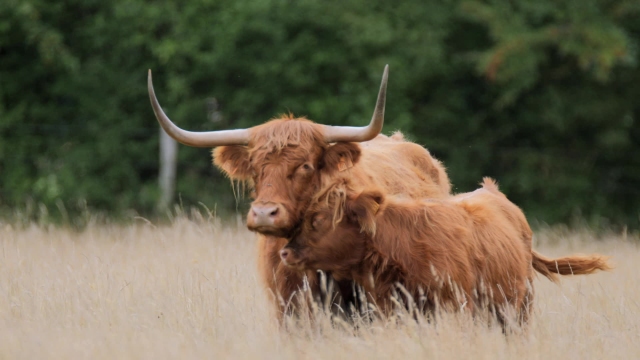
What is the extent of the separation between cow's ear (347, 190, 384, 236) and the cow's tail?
177 cm

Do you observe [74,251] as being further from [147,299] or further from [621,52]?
[621,52]

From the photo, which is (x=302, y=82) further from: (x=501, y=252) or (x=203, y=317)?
(x=203, y=317)

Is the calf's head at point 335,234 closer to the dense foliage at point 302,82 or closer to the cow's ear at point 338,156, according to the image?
the cow's ear at point 338,156

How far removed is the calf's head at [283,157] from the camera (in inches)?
218

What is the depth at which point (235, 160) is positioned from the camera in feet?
20.5

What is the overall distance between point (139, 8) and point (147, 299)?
40.0 ft

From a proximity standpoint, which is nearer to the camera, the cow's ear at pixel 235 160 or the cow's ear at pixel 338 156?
the cow's ear at pixel 338 156

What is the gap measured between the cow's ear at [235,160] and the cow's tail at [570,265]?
2.23 m

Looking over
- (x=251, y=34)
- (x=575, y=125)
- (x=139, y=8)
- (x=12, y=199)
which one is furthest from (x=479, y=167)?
(x=12, y=199)

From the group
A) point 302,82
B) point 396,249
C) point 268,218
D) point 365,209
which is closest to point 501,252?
point 396,249

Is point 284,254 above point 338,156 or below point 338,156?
below

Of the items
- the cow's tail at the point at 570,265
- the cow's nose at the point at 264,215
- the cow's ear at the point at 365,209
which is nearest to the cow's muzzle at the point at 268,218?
the cow's nose at the point at 264,215

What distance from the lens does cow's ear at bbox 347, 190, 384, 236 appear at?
18.4ft

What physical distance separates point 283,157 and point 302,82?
1210 cm
